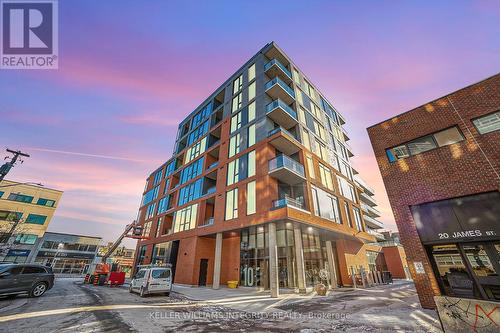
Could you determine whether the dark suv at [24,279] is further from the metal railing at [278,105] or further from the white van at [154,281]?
the metal railing at [278,105]

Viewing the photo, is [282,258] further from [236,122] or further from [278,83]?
[278,83]

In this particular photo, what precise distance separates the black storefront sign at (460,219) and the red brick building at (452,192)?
2 cm

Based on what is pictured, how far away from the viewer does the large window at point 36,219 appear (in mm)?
Result: 37094

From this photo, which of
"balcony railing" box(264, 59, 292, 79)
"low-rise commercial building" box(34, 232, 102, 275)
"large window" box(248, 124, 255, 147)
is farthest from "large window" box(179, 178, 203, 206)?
"low-rise commercial building" box(34, 232, 102, 275)

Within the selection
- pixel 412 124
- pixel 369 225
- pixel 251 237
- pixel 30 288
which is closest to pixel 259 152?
pixel 251 237

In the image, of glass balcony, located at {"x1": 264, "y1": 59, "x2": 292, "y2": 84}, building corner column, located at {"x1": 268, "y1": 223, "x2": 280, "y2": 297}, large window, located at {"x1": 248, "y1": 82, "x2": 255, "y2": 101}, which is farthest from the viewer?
large window, located at {"x1": 248, "y1": 82, "x2": 255, "y2": 101}

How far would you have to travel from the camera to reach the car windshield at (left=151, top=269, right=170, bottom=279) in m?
12.8

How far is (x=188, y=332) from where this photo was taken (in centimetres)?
569

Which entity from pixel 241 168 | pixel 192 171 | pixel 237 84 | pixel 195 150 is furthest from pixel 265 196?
pixel 237 84

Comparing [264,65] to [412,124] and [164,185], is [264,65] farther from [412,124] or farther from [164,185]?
[164,185]

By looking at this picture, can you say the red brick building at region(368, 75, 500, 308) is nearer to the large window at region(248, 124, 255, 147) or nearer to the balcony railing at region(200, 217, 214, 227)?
the large window at region(248, 124, 255, 147)

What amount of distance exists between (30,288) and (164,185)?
78.0 feet

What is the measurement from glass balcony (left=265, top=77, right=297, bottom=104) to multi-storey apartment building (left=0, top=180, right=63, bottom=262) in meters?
45.0

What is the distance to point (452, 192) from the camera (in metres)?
8.54
